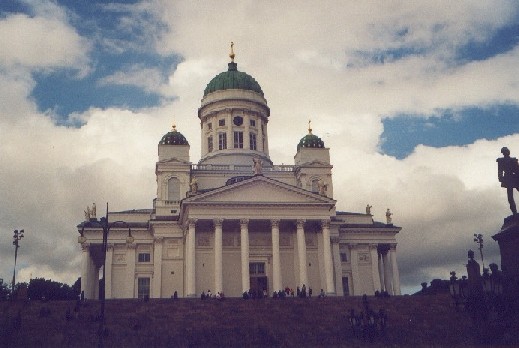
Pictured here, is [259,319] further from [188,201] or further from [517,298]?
[517,298]

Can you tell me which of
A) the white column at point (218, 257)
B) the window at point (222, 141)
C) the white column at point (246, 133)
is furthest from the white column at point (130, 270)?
the white column at point (246, 133)

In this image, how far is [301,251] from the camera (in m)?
52.1

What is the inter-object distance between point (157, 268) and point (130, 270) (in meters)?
3.10

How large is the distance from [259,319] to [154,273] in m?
21.0

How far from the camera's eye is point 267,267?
5491cm

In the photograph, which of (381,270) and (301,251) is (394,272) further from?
(301,251)

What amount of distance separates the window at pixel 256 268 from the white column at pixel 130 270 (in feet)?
36.8

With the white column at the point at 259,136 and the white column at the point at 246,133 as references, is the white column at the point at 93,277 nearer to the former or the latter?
the white column at the point at 246,133

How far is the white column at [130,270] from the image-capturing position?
5697 cm

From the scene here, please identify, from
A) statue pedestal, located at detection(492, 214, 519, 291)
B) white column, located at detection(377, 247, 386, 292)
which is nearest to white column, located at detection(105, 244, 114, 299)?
white column, located at detection(377, 247, 386, 292)

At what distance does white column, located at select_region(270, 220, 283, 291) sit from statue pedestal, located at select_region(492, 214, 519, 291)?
104 ft

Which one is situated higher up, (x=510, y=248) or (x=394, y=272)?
(x=394, y=272)

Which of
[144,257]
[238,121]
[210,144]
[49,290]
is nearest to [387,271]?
[238,121]

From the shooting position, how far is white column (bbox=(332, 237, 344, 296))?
5769 centimetres
